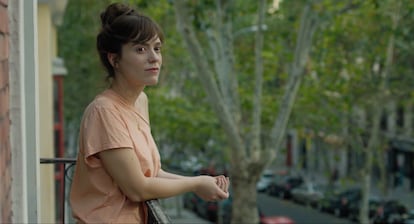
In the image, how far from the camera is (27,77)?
3.40 meters

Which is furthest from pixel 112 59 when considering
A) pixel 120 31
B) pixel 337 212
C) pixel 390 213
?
pixel 337 212

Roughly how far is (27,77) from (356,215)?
Result: 3324 centimetres

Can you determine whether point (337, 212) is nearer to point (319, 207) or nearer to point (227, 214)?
point (319, 207)

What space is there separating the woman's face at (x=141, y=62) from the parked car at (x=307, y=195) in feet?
121

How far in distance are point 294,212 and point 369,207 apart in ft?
21.3

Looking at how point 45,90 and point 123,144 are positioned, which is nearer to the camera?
point 123,144

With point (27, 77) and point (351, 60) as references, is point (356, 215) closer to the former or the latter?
point (351, 60)

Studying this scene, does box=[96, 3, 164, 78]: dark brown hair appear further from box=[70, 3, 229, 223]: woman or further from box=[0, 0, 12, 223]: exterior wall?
box=[0, 0, 12, 223]: exterior wall

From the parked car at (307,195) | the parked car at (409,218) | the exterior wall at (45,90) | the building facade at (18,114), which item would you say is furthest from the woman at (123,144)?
the parked car at (307,195)

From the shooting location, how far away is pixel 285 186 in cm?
4594

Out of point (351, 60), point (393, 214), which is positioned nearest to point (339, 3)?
point (351, 60)

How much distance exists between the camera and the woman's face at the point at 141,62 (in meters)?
3.15

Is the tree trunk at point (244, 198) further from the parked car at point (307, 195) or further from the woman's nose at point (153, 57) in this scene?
the parked car at point (307, 195)

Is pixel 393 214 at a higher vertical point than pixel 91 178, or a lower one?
lower
